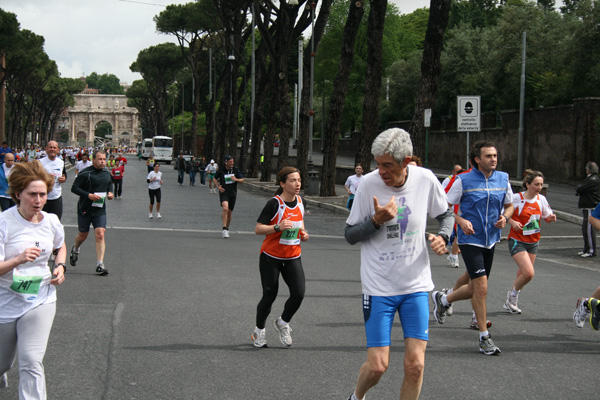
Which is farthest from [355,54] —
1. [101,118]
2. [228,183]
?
[101,118]

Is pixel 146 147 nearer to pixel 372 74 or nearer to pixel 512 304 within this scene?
pixel 372 74

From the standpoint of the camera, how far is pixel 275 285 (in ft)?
22.2

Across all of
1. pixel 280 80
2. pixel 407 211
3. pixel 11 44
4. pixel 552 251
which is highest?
pixel 11 44

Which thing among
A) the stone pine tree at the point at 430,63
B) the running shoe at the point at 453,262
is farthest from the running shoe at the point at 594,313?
the stone pine tree at the point at 430,63

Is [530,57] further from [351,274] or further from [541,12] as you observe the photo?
[351,274]

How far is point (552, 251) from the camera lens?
1559cm

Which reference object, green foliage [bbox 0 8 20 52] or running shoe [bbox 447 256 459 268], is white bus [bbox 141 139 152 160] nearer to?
green foliage [bbox 0 8 20 52]

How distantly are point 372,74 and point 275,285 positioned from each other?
61.6 ft

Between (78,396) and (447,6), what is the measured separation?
17.1 meters

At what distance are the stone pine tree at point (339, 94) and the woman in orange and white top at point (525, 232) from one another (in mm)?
17732

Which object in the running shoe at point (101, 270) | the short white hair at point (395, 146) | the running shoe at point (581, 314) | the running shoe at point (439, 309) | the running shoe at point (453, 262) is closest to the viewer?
the short white hair at point (395, 146)

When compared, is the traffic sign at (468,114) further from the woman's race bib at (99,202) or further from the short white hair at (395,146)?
the short white hair at (395,146)

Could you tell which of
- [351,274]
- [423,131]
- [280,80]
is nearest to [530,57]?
[280,80]

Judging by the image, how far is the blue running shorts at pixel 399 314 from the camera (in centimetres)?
434
